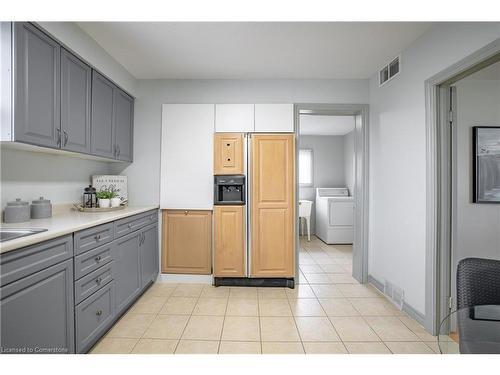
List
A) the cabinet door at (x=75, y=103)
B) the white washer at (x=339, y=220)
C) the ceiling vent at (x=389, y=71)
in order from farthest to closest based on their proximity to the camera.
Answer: the white washer at (x=339, y=220)
the ceiling vent at (x=389, y=71)
the cabinet door at (x=75, y=103)

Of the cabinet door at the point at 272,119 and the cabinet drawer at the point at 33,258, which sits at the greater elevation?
the cabinet door at the point at 272,119

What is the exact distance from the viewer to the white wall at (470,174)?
2.38 meters

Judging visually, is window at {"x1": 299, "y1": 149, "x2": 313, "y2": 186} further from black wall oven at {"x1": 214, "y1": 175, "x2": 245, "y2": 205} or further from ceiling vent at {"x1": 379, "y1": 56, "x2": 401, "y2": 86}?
black wall oven at {"x1": 214, "y1": 175, "x2": 245, "y2": 205}

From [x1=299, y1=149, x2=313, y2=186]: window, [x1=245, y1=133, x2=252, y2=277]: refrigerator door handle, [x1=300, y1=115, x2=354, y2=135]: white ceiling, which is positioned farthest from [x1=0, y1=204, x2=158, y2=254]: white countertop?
[x1=299, y1=149, x2=313, y2=186]: window

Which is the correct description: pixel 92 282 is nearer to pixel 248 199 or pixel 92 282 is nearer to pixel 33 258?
pixel 33 258

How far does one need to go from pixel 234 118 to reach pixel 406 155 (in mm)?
1862

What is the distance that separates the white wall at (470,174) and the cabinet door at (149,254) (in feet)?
9.97

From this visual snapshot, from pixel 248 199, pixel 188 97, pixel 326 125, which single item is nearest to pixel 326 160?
pixel 326 125

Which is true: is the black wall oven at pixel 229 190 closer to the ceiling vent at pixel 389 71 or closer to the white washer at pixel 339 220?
the ceiling vent at pixel 389 71

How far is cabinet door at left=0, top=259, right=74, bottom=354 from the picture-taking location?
1.19 metres

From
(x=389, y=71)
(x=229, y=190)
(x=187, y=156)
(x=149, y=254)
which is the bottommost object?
(x=149, y=254)

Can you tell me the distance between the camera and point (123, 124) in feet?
9.71

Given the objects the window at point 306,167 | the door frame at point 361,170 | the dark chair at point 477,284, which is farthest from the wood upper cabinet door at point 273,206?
the window at point 306,167

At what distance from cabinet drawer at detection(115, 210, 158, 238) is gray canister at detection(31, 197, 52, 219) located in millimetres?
554
